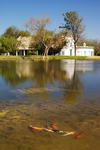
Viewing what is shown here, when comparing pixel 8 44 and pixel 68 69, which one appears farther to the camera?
pixel 8 44

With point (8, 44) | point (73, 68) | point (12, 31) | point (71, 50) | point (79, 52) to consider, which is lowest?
point (73, 68)

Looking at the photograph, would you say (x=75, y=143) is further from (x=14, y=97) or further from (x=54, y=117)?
(x=14, y=97)

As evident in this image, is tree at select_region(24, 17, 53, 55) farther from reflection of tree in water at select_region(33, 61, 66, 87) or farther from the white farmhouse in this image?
reflection of tree in water at select_region(33, 61, 66, 87)

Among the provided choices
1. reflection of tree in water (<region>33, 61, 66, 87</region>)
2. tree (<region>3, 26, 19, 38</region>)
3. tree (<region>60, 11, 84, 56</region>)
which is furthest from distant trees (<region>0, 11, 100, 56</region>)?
reflection of tree in water (<region>33, 61, 66, 87</region>)

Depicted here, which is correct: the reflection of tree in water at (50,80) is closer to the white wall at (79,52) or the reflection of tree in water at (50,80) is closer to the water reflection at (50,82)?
the water reflection at (50,82)

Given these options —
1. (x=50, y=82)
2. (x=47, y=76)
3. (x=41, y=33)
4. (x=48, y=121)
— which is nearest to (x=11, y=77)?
(x=47, y=76)

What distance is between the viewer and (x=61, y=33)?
239ft

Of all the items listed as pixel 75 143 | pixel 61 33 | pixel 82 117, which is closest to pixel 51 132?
pixel 75 143

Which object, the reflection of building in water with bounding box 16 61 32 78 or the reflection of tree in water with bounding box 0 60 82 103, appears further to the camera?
the reflection of building in water with bounding box 16 61 32 78

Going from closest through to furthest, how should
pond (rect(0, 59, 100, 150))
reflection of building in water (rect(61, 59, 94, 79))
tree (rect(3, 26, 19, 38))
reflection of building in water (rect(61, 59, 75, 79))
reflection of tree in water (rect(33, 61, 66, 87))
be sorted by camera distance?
1. pond (rect(0, 59, 100, 150))
2. reflection of tree in water (rect(33, 61, 66, 87))
3. reflection of building in water (rect(61, 59, 75, 79))
4. reflection of building in water (rect(61, 59, 94, 79))
5. tree (rect(3, 26, 19, 38))

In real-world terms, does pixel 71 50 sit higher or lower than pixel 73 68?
higher

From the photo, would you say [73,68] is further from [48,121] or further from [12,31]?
[12,31]

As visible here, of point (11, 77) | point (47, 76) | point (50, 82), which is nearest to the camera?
point (50, 82)

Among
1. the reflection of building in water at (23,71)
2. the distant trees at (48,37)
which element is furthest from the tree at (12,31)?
the reflection of building in water at (23,71)
